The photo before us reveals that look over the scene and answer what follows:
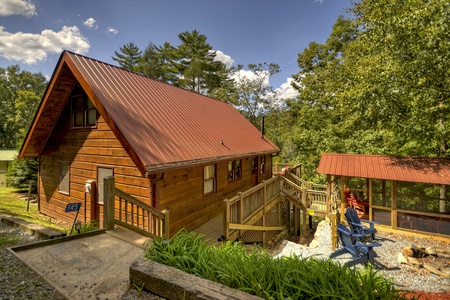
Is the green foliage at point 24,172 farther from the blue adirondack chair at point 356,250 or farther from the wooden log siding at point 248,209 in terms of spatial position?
the blue adirondack chair at point 356,250

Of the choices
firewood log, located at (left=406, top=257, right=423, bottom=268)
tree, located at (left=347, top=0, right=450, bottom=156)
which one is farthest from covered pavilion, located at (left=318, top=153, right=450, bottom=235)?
firewood log, located at (left=406, top=257, right=423, bottom=268)

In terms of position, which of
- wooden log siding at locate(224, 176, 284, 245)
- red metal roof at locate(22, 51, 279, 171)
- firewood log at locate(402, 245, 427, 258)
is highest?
red metal roof at locate(22, 51, 279, 171)

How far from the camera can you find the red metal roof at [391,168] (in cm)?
879

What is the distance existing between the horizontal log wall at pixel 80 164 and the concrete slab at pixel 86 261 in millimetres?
2190

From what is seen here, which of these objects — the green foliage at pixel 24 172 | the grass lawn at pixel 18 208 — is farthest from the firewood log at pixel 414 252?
the green foliage at pixel 24 172

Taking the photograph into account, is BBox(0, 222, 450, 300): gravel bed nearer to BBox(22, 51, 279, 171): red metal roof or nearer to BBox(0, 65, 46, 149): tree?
BBox(22, 51, 279, 171): red metal roof

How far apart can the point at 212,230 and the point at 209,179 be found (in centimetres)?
217

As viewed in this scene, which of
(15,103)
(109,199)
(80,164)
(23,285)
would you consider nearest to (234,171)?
→ (80,164)

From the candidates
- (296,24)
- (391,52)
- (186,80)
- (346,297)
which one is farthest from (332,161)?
(186,80)

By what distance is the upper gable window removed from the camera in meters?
8.59

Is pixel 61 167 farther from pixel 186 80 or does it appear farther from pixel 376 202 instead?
pixel 186 80

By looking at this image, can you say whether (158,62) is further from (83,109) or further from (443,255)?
(443,255)

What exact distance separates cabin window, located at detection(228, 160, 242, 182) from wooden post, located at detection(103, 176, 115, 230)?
6717 mm

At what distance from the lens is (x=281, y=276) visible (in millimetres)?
2807
